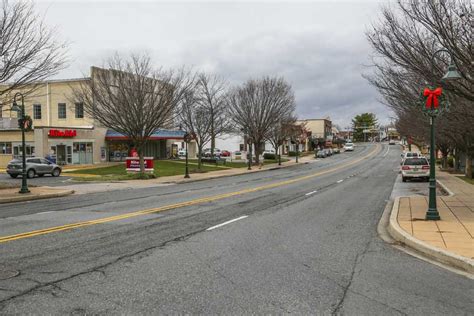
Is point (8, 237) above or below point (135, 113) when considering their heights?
below

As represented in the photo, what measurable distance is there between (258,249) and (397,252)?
2.65 meters

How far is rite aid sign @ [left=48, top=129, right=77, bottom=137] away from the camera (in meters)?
44.1

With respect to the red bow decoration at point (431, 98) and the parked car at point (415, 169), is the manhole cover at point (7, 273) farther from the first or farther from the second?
the parked car at point (415, 169)

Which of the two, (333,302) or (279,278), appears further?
(279,278)

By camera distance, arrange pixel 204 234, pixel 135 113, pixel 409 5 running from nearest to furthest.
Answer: pixel 204 234 < pixel 409 5 < pixel 135 113

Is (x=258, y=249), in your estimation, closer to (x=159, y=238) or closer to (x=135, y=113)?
(x=159, y=238)

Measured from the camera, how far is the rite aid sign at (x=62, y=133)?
44131 mm

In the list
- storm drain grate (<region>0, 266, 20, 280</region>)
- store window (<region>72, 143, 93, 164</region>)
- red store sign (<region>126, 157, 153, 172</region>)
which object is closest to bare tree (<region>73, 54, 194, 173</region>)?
red store sign (<region>126, 157, 153, 172</region>)

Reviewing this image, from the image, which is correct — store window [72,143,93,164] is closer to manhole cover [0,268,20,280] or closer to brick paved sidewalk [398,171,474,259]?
brick paved sidewalk [398,171,474,259]

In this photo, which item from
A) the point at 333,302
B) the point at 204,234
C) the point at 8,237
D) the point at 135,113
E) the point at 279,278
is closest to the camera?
the point at 333,302

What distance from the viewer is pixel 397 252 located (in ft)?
29.0

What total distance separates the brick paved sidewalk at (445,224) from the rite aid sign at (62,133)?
36005 mm

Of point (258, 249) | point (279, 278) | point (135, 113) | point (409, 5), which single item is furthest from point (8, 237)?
point (135, 113)

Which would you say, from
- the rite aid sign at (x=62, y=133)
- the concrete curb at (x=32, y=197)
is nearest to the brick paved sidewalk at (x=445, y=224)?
the concrete curb at (x=32, y=197)
